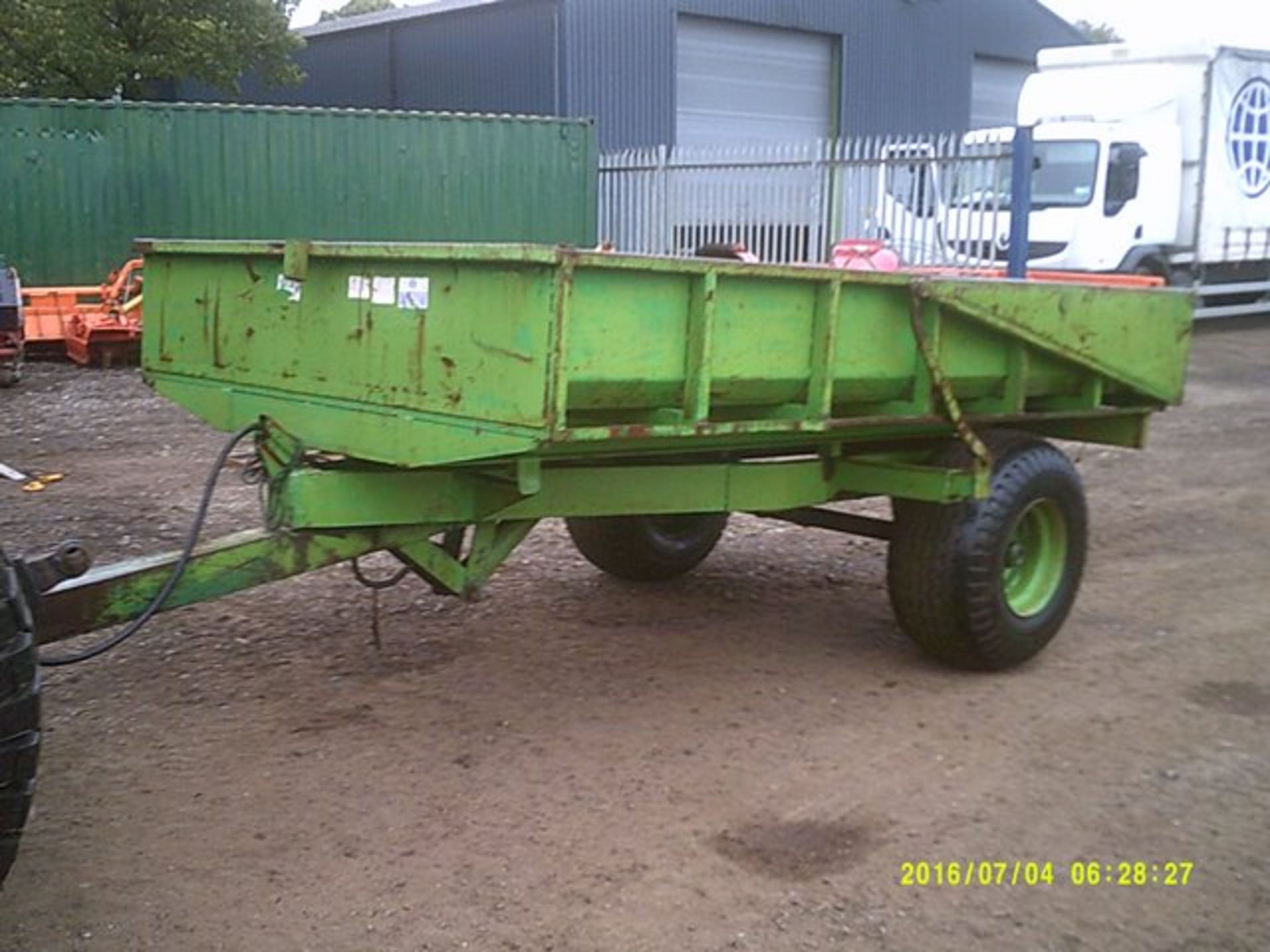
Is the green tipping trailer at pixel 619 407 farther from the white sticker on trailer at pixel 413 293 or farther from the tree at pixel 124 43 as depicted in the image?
the tree at pixel 124 43

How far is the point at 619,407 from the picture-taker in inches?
157

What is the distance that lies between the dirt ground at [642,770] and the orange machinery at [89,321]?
6.91 meters

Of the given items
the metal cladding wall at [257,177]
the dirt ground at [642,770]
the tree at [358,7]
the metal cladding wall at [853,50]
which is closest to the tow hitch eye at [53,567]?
the dirt ground at [642,770]

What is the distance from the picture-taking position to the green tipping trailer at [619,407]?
147 inches

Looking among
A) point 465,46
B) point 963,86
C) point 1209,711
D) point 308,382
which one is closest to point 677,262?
point 308,382

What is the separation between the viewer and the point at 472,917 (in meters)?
3.52

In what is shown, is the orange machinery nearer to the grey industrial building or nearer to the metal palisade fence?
the metal palisade fence

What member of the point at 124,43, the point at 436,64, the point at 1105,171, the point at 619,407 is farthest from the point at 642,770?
the point at 436,64

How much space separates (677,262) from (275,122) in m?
13.5

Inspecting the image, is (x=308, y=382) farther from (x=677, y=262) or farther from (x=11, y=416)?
(x=11, y=416)

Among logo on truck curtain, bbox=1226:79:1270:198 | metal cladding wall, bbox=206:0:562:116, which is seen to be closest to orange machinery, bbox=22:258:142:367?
metal cladding wall, bbox=206:0:562:116

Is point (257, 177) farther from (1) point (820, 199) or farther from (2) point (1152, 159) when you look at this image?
(2) point (1152, 159)

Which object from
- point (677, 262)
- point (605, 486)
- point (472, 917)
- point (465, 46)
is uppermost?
point (465, 46)

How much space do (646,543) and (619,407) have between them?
2294 mm
